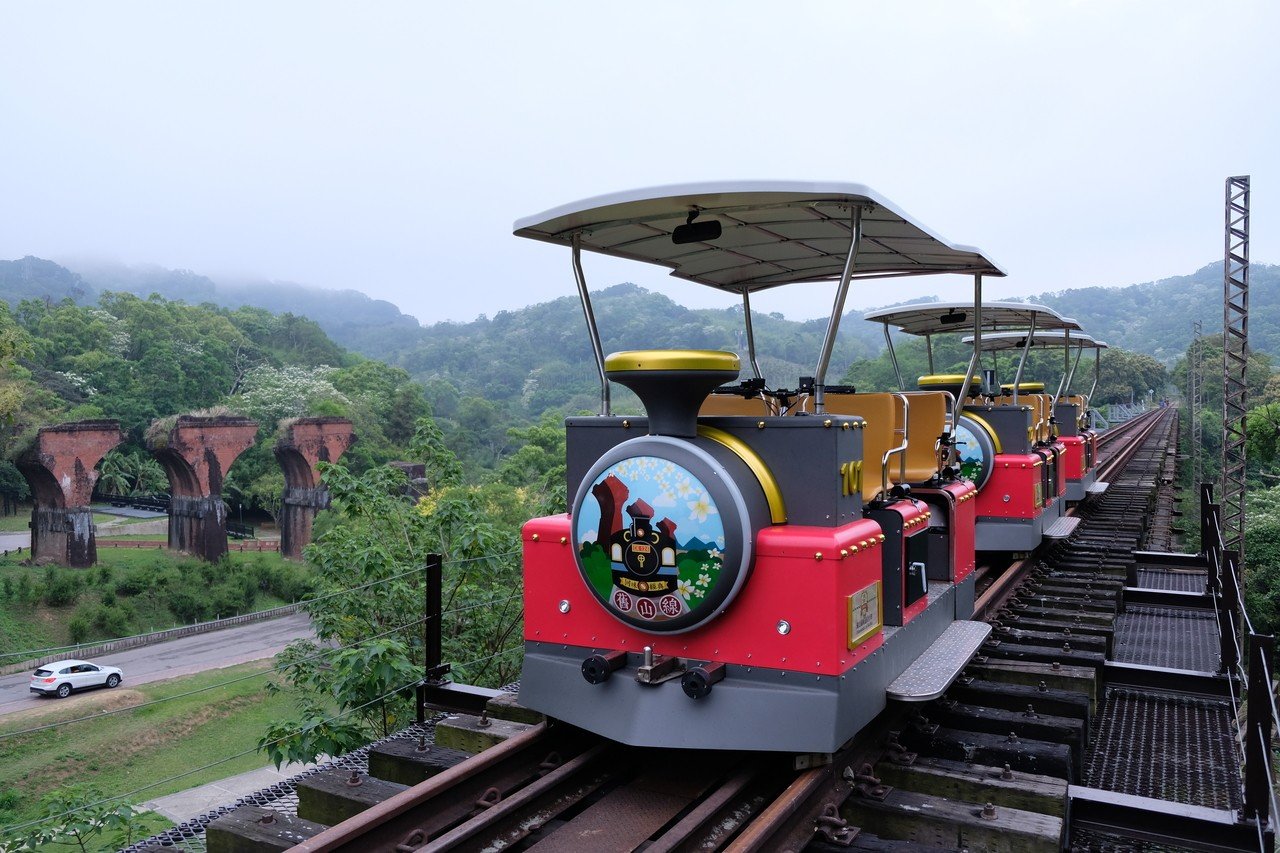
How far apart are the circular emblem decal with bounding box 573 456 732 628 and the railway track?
0.74m

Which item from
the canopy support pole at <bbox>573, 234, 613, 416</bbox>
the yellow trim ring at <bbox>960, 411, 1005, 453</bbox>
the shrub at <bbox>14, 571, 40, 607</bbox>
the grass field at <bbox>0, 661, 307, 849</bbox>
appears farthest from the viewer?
the shrub at <bbox>14, 571, 40, 607</bbox>

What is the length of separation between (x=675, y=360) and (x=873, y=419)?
220 cm

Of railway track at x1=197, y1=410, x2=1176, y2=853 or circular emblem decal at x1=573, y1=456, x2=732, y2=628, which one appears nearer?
railway track at x1=197, y1=410, x2=1176, y2=853

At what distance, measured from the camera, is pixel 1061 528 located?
9.59 meters

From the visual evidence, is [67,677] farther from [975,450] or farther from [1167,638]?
[1167,638]

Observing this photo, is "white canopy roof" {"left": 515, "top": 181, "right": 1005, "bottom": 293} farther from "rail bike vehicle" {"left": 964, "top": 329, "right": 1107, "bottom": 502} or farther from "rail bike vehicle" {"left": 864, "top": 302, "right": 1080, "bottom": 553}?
"rail bike vehicle" {"left": 964, "top": 329, "right": 1107, "bottom": 502}

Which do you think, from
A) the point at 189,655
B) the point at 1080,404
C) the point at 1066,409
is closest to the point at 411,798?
the point at 1066,409

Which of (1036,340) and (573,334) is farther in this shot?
(573,334)

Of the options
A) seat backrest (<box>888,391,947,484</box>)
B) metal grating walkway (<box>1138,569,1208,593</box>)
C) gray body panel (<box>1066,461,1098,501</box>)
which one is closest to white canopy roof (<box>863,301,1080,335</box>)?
seat backrest (<box>888,391,947,484</box>)

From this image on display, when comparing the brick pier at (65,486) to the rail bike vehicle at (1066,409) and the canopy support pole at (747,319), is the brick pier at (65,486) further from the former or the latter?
the canopy support pole at (747,319)

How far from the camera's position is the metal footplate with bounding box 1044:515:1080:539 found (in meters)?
9.30

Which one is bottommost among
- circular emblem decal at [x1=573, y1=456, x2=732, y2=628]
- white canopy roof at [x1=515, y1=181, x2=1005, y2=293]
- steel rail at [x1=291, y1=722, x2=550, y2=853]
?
steel rail at [x1=291, y1=722, x2=550, y2=853]

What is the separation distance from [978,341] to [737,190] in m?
3.75

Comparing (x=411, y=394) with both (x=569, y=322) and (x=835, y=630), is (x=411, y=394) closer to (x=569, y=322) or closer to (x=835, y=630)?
(x=835, y=630)
